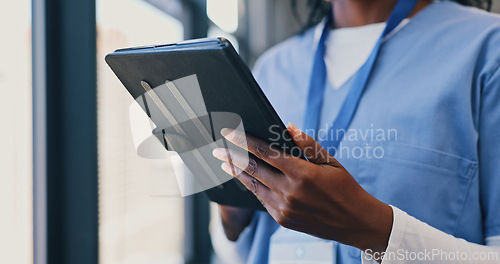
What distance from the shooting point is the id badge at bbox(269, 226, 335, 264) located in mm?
590

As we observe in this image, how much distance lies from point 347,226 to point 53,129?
1.95 feet

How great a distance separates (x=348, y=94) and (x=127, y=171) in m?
0.68

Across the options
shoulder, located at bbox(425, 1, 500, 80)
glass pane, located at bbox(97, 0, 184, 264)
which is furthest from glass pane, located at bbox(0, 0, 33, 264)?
shoulder, located at bbox(425, 1, 500, 80)

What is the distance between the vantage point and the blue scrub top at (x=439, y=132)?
540 millimetres

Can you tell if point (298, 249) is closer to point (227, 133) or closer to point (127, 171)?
point (227, 133)

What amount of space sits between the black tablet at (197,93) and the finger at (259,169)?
0.03 meters

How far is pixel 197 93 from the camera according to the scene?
398mm

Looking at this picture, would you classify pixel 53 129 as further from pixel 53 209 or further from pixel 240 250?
pixel 240 250

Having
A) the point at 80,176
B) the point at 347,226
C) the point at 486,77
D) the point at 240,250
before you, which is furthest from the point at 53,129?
the point at 486,77

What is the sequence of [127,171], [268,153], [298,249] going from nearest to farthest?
[268,153]
[298,249]
[127,171]

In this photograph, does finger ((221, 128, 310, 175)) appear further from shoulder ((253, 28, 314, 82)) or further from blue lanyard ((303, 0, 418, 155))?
shoulder ((253, 28, 314, 82))

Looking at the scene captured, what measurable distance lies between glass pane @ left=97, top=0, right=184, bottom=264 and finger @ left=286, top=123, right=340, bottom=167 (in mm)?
428

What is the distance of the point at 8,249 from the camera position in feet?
2.22

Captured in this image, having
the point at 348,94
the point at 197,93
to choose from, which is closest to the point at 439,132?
the point at 348,94
